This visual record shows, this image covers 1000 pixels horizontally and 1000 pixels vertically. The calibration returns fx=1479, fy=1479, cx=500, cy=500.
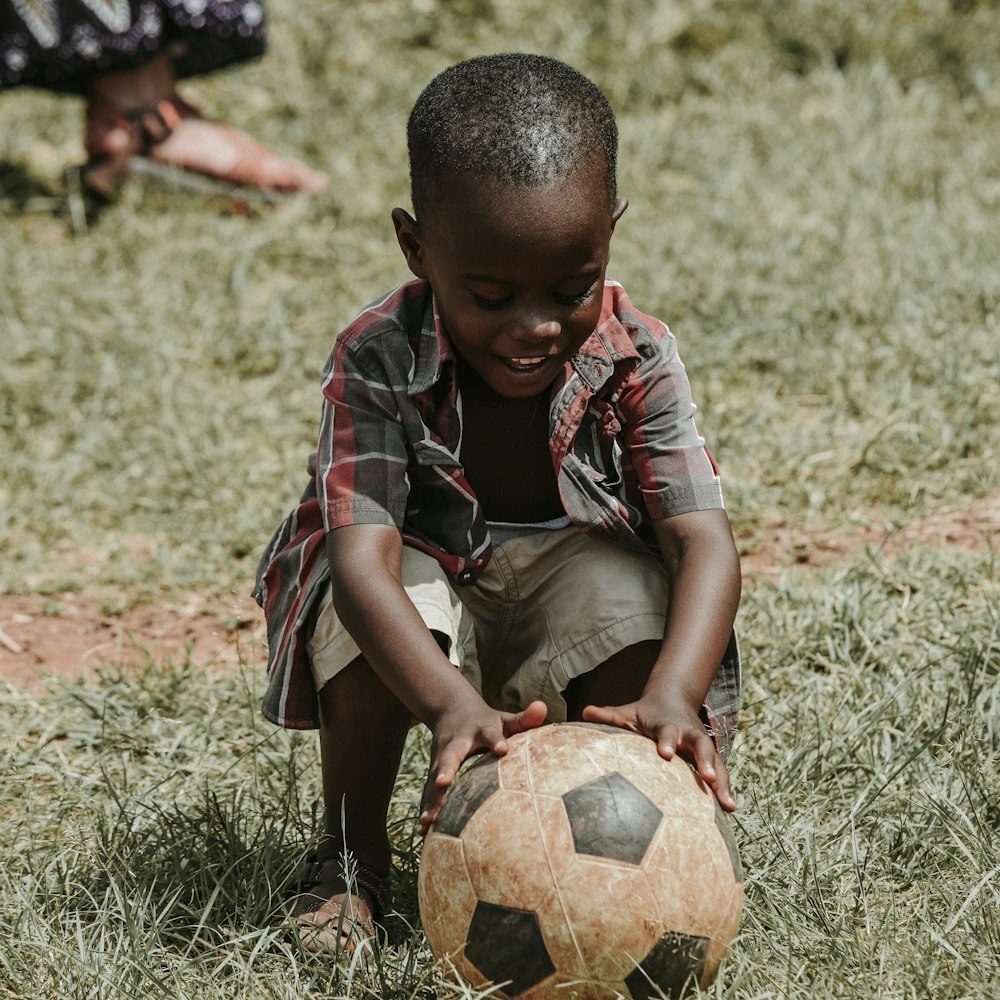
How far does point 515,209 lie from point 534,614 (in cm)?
85

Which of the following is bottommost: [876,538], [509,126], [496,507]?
[876,538]

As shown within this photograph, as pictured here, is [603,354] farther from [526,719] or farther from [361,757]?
[361,757]

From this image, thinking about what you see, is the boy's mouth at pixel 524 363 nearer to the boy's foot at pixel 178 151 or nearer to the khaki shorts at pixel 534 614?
the khaki shorts at pixel 534 614

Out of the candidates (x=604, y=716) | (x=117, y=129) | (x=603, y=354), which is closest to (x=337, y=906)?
(x=604, y=716)

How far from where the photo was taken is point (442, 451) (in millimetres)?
2758

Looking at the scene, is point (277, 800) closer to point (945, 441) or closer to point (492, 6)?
point (945, 441)

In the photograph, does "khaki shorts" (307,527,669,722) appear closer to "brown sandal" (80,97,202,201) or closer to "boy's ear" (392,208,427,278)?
"boy's ear" (392,208,427,278)

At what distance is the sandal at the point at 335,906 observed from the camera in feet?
8.25

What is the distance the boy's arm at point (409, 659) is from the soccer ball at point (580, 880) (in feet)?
0.20

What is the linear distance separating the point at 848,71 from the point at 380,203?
246 centimetres

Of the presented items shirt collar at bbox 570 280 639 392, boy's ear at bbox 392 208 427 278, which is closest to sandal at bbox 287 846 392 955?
shirt collar at bbox 570 280 639 392

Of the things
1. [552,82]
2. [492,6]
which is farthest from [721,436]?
[492,6]

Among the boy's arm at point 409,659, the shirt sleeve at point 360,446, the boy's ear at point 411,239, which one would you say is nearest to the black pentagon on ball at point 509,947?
the boy's arm at point 409,659

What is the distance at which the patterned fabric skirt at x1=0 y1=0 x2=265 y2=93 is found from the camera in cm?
628
